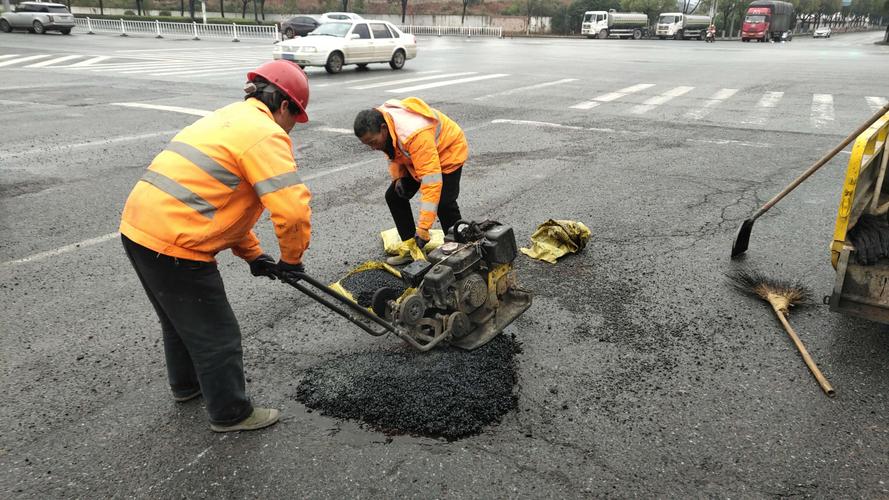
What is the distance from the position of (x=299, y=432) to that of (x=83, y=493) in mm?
896

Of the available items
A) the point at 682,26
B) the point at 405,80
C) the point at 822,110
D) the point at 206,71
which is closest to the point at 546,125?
the point at 822,110

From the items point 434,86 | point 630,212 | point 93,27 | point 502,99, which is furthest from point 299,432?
point 93,27

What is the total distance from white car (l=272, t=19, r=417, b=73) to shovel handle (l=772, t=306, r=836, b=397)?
49.8 ft

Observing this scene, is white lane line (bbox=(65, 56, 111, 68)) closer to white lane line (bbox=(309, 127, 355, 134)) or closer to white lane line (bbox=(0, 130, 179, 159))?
white lane line (bbox=(0, 130, 179, 159))

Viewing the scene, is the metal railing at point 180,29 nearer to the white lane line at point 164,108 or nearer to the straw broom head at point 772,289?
the white lane line at point 164,108

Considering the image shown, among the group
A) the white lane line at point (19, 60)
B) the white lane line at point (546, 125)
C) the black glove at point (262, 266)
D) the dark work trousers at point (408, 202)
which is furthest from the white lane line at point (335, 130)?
the white lane line at point (19, 60)

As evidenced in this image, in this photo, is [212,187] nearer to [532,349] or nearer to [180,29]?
[532,349]

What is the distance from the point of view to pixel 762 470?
260 centimetres

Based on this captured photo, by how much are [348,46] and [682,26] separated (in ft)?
121

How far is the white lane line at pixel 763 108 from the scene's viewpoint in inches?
Answer: 424

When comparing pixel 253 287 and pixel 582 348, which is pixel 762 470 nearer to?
pixel 582 348

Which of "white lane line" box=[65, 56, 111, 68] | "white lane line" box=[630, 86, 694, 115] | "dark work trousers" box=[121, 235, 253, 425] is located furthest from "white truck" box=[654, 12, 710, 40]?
"dark work trousers" box=[121, 235, 253, 425]

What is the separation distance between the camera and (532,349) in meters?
3.57

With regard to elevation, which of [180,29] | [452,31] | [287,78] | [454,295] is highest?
[452,31]
